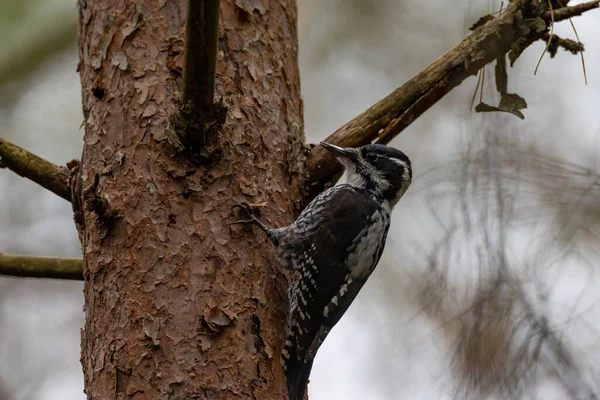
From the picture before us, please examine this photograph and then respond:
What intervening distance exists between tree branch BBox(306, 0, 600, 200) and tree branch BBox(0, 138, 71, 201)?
1230mm

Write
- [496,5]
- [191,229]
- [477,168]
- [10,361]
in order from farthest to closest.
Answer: [10,361] → [496,5] → [477,168] → [191,229]

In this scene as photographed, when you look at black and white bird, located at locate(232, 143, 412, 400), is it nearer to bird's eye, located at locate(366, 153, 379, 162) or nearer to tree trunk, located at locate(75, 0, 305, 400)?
bird's eye, located at locate(366, 153, 379, 162)

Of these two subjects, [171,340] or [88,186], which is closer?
[171,340]

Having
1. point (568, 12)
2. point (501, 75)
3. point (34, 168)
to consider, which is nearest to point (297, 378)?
point (34, 168)

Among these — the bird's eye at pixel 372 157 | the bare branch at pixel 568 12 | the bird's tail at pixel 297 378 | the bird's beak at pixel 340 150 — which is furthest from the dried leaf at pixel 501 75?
the bird's tail at pixel 297 378

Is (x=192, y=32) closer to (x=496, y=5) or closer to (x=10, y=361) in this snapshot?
(x=496, y=5)

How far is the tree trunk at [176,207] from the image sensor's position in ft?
8.92

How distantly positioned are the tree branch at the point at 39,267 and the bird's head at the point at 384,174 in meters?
1.71

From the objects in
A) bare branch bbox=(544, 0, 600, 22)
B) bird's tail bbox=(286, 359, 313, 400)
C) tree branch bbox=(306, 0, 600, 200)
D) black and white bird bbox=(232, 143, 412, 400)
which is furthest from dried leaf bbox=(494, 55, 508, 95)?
bird's tail bbox=(286, 359, 313, 400)

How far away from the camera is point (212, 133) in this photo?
2969 mm

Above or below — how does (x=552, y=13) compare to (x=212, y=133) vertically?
above

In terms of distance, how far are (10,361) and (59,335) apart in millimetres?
465

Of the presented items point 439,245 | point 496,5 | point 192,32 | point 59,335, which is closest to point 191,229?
point 192,32

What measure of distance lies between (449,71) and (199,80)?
131 centimetres
